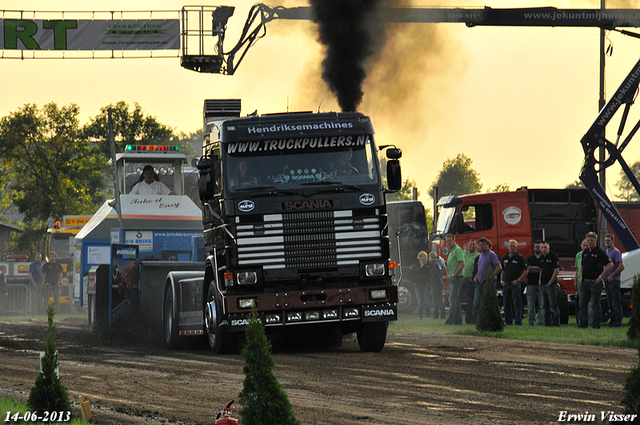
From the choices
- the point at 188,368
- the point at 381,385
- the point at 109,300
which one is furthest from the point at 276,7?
the point at 381,385

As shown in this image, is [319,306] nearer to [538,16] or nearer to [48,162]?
[538,16]

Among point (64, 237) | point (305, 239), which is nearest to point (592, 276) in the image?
point (305, 239)

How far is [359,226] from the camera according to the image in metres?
13.1

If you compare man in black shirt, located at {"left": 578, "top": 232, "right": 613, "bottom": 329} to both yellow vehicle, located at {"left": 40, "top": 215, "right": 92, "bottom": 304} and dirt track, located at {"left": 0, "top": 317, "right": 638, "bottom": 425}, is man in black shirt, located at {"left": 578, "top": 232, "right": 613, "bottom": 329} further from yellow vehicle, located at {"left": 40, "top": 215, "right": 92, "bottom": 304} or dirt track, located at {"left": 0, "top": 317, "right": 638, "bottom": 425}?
yellow vehicle, located at {"left": 40, "top": 215, "right": 92, "bottom": 304}

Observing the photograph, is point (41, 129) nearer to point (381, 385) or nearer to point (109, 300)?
point (109, 300)

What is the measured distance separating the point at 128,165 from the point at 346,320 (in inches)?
354

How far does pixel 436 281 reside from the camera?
944 inches

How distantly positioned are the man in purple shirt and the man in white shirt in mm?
8917

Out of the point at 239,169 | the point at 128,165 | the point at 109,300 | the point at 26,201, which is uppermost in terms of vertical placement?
the point at 26,201

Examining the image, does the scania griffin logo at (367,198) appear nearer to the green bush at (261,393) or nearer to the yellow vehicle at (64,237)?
the green bush at (261,393)

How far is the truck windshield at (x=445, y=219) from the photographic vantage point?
25.8 meters

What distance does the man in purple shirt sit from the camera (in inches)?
752

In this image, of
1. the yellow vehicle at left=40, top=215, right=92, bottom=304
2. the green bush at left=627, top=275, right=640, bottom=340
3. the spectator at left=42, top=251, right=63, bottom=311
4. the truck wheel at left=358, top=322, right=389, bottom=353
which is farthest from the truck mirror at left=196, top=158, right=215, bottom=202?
the yellow vehicle at left=40, top=215, right=92, bottom=304

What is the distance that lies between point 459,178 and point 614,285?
7857 centimetres
